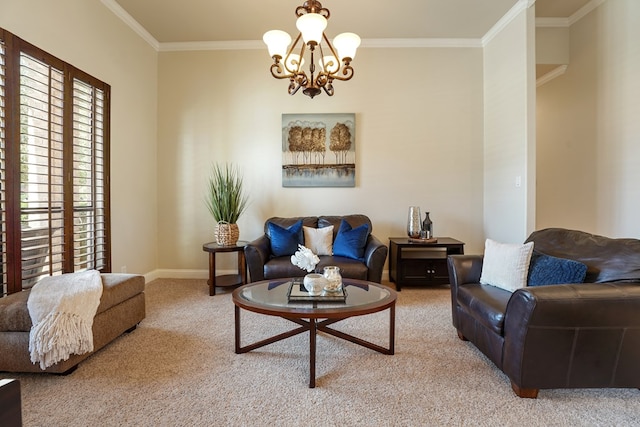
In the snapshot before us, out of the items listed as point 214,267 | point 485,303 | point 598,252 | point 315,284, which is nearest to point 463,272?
point 485,303

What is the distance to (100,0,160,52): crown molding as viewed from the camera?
3.51 metres

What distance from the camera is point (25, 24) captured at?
257 centimetres

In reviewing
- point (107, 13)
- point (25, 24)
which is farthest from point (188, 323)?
point (107, 13)

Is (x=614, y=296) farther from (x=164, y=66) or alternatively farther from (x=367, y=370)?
(x=164, y=66)

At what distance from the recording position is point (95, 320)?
2225mm

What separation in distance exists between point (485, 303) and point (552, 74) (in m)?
4.10

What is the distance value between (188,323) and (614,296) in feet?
9.68

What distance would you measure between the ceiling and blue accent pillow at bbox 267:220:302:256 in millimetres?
2418

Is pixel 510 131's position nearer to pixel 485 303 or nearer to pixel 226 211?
pixel 485 303

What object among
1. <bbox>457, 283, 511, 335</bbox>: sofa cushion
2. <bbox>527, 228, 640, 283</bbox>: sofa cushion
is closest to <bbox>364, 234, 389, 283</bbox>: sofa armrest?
<bbox>457, 283, 511, 335</bbox>: sofa cushion

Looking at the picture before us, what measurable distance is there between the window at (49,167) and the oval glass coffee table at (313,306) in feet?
5.73

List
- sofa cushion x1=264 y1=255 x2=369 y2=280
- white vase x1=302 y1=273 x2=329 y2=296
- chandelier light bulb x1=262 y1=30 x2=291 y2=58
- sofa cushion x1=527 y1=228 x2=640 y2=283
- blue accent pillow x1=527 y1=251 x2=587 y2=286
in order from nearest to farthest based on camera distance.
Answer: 1. sofa cushion x1=527 y1=228 x2=640 y2=283
2. blue accent pillow x1=527 y1=251 x2=587 y2=286
3. white vase x1=302 y1=273 x2=329 y2=296
4. chandelier light bulb x1=262 y1=30 x2=291 y2=58
5. sofa cushion x1=264 y1=255 x2=369 y2=280

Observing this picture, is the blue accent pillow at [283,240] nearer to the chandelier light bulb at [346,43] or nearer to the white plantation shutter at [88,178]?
the white plantation shutter at [88,178]

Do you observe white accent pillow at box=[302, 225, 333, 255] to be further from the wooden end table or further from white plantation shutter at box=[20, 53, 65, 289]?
white plantation shutter at box=[20, 53, 65, 289]
